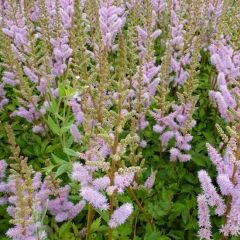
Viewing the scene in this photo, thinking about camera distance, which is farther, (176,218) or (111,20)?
(111,20)

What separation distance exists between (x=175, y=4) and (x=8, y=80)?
10.6 feet

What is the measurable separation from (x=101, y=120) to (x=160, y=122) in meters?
1.15

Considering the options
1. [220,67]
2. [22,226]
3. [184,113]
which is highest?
[220,67]

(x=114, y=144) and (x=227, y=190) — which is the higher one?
(x=114, y=144)

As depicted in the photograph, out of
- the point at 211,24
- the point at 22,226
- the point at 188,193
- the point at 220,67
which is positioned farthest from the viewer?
the point at 211,24

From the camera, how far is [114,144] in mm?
2320

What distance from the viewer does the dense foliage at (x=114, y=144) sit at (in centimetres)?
259

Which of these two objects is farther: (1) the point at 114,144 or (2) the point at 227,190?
(2) the point at 227,190

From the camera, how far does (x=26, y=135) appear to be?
15.4 ft

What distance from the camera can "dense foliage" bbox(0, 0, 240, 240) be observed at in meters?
2.59

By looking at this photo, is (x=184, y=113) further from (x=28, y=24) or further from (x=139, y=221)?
(x=28, y=24)

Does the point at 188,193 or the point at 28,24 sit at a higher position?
the point at 28,24

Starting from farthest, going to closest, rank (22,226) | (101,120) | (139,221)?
(139,221), (101,120), (22,226)

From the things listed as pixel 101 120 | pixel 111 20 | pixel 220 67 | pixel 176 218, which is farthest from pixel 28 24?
pixel 176 218
